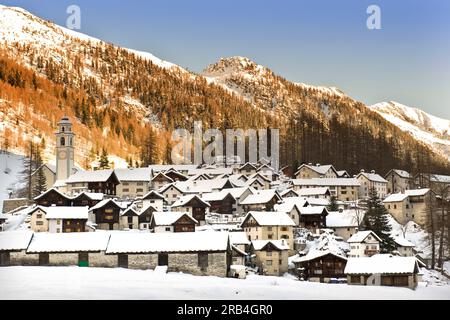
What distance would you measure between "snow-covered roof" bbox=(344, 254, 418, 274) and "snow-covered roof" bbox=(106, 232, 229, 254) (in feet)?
31.1

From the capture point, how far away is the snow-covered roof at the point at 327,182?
8244 cm

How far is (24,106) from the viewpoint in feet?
443

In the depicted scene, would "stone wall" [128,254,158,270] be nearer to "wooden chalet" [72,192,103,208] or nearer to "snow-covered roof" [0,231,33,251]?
"snow-covered roof" [0,231,33,251]

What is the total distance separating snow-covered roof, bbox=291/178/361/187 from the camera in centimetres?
8244

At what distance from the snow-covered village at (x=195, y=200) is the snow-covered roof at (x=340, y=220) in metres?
0.21

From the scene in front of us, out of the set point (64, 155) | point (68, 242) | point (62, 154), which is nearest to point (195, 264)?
point (68, 242)

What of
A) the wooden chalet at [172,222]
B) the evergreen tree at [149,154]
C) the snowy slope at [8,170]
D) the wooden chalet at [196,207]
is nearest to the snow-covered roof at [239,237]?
the wooden chalet at [172,222]

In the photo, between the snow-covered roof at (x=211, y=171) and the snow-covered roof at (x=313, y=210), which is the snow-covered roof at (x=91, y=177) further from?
the snow-covered roof at (x=313, y=210)

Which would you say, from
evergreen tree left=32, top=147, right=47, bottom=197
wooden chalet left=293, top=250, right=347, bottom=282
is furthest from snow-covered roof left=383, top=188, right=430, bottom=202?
evergreen tree left=32, top=147, right=47, bottom=197

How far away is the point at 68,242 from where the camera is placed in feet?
148

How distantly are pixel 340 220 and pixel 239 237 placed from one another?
45.4 ft

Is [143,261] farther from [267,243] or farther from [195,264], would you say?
[267,243]
